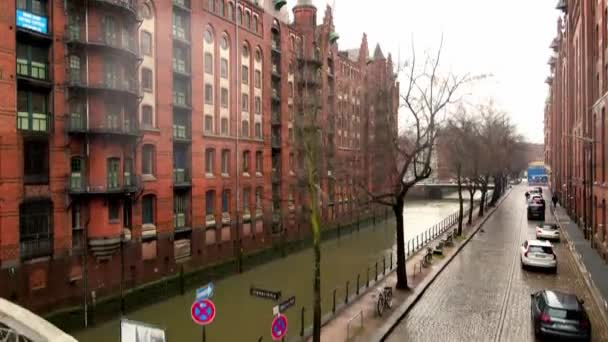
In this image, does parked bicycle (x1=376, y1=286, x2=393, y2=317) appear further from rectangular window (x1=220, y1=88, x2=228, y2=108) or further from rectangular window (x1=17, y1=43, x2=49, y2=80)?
rectangular window (x1=220, y1=88, x2=228, y2=108)

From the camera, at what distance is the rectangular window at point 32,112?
17359mm

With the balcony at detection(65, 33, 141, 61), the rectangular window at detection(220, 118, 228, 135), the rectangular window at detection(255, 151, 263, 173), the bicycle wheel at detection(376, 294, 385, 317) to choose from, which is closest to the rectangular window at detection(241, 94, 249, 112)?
the rectangular window at detection(220, 118, 228, 135)

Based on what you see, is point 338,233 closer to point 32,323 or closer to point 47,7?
point 47,7

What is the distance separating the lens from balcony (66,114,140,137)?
18.8 meters

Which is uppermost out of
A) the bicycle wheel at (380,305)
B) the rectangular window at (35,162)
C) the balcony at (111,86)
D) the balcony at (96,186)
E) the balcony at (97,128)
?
the balcony at (111,86)

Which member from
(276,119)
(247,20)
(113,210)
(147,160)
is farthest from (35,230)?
(276,119)

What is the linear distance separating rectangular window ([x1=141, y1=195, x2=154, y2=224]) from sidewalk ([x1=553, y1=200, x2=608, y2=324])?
20.2 metres

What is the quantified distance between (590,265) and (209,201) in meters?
21.1

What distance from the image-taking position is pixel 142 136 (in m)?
22.0

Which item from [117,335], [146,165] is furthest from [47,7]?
[117,335]

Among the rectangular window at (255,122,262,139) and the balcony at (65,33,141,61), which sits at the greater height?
the balcony at (65,33,141,61)

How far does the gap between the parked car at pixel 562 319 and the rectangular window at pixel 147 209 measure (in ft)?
60.1

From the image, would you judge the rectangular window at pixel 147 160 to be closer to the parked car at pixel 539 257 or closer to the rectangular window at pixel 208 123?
the rectangular window at pixel 208 123

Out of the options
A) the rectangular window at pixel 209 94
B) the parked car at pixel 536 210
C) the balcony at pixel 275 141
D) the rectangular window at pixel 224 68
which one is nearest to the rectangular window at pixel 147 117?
the rectangular window at pixel 209 94
